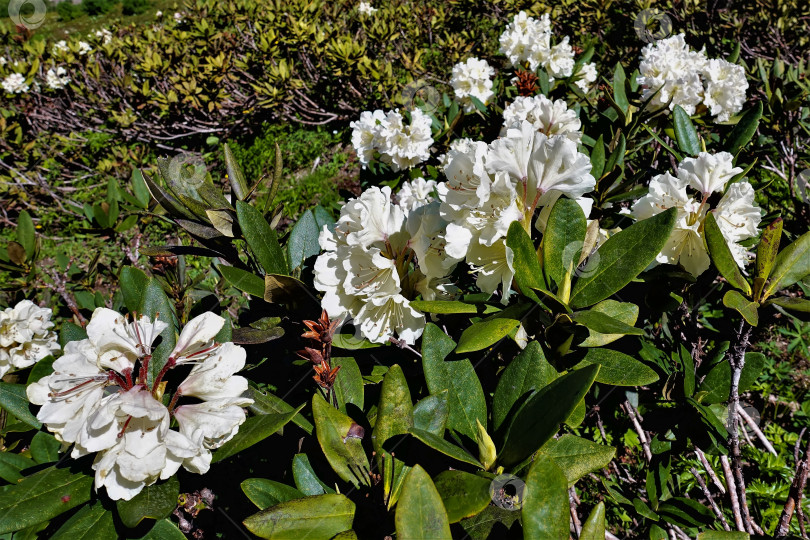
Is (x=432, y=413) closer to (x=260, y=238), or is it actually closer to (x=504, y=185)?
(x=504, y=185)

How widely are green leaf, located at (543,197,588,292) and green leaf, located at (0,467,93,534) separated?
101 centimetres

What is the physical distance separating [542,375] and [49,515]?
96cm

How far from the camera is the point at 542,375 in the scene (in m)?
1.02

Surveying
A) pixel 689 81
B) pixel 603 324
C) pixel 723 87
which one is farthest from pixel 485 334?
pixel 723 87

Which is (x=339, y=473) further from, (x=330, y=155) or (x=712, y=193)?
(x=330, y=155)

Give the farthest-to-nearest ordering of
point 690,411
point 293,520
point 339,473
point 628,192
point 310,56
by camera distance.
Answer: point 310,56
point 628,192
point 690,411
point 339,473
point 293,520

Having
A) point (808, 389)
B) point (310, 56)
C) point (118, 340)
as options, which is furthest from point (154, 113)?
point (808, 389)

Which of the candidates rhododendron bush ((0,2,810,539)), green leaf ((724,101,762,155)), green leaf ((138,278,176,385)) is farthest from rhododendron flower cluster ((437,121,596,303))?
green leaf ((724,101,762,155))

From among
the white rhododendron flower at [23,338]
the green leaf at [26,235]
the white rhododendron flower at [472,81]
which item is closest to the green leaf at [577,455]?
the white rhododendron flower at [23,338]

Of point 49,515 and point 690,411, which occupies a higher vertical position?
point 49,515

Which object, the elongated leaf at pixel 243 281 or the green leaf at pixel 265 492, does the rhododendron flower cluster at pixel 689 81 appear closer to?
the elongated leaf at pixel 243 281

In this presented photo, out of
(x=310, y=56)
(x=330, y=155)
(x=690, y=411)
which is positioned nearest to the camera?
(x=690, y=411)

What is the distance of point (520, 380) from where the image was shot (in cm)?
103

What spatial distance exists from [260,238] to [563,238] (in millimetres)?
704
